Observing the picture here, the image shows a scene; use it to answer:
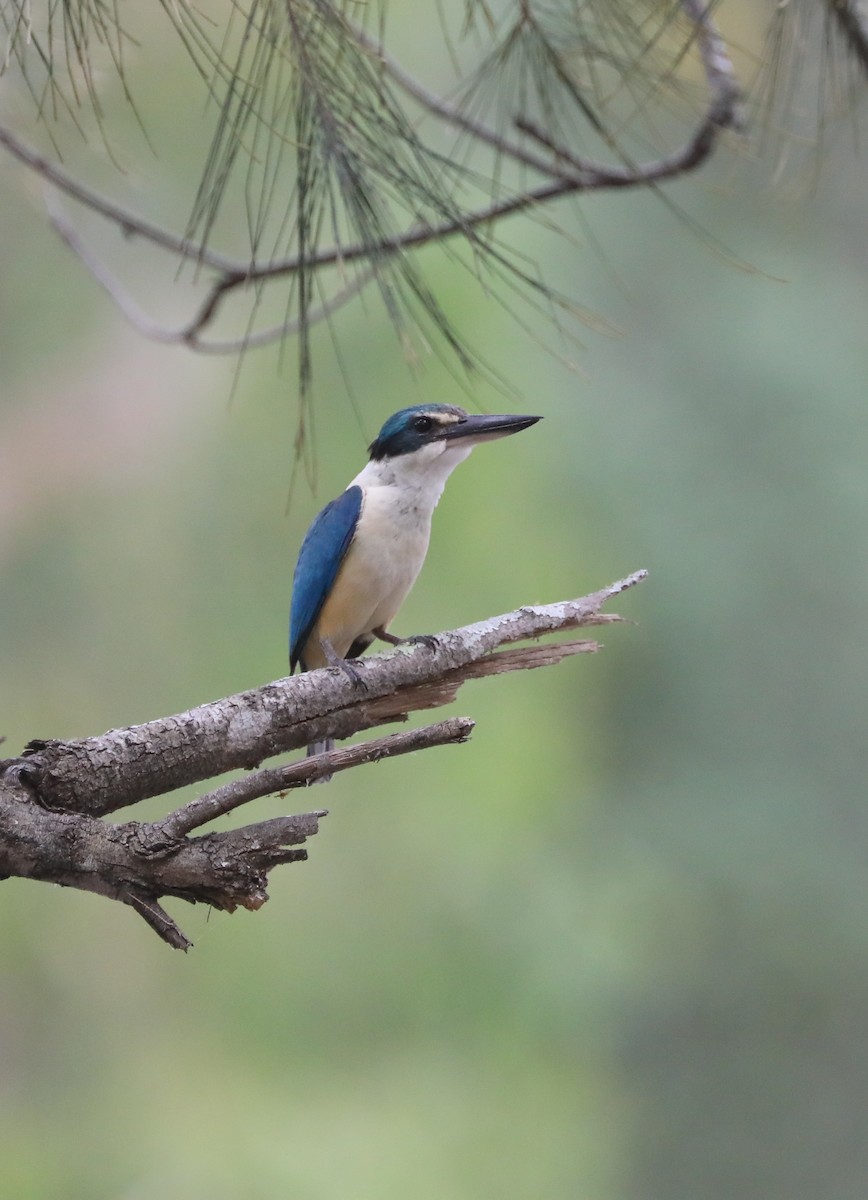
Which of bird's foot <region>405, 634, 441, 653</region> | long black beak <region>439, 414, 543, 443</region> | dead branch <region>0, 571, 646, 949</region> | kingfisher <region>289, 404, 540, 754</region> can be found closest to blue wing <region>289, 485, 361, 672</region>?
kingfisher <region>289, 404, 540, 754</region>

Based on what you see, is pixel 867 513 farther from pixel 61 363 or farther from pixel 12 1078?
pixel 12 1078

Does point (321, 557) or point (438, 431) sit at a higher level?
point (438, 431)

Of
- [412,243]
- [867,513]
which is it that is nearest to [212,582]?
[867,513]

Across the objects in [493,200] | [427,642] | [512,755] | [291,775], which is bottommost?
[512,755]

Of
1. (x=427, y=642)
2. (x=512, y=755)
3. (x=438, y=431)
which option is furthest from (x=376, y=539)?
(x=512, y=755)

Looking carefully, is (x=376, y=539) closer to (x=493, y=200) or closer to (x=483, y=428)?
(x=483, y=428)

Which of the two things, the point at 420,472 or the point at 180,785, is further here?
the point at 420,472

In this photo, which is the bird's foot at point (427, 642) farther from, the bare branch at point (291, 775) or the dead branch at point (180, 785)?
the bare branch at point (291, 775)
